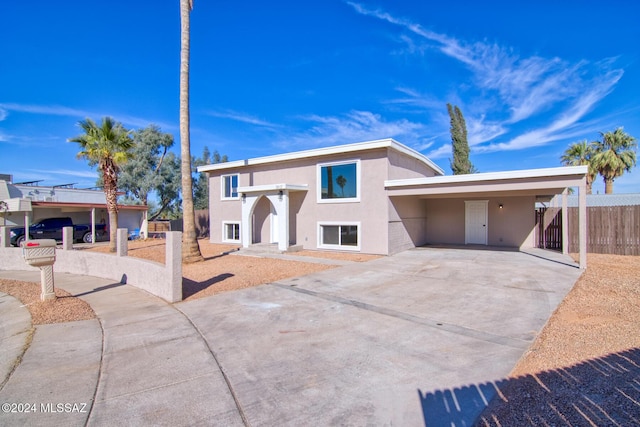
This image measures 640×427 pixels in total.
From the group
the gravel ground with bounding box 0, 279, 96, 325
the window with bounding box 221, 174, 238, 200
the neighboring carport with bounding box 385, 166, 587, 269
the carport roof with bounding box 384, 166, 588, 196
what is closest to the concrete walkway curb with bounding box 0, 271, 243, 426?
the gravel ground with bounding box 0, 279, 96, 325

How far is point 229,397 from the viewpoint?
315 cm

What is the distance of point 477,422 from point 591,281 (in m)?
7.59

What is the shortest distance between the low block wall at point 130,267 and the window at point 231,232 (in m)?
8.36

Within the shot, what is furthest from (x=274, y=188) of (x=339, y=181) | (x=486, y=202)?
(x=486, y=202)

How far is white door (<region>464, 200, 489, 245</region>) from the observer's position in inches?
638

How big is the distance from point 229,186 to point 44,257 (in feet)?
41.3

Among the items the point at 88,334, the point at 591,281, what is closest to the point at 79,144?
the point at 88,334

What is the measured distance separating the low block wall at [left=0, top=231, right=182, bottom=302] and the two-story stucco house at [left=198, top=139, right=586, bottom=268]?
664 cm

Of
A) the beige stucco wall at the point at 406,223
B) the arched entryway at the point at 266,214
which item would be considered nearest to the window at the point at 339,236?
the beige stucco wall at the point at 406,223

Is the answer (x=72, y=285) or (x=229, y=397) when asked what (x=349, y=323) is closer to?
(x=229, y=397)

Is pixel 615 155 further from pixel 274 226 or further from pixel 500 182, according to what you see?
pixel 274 226

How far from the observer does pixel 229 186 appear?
18.8 m

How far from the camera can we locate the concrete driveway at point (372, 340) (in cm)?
300

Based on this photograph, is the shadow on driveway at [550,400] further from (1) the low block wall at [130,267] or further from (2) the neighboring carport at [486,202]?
(2) the neighboring carport at [486,202]
